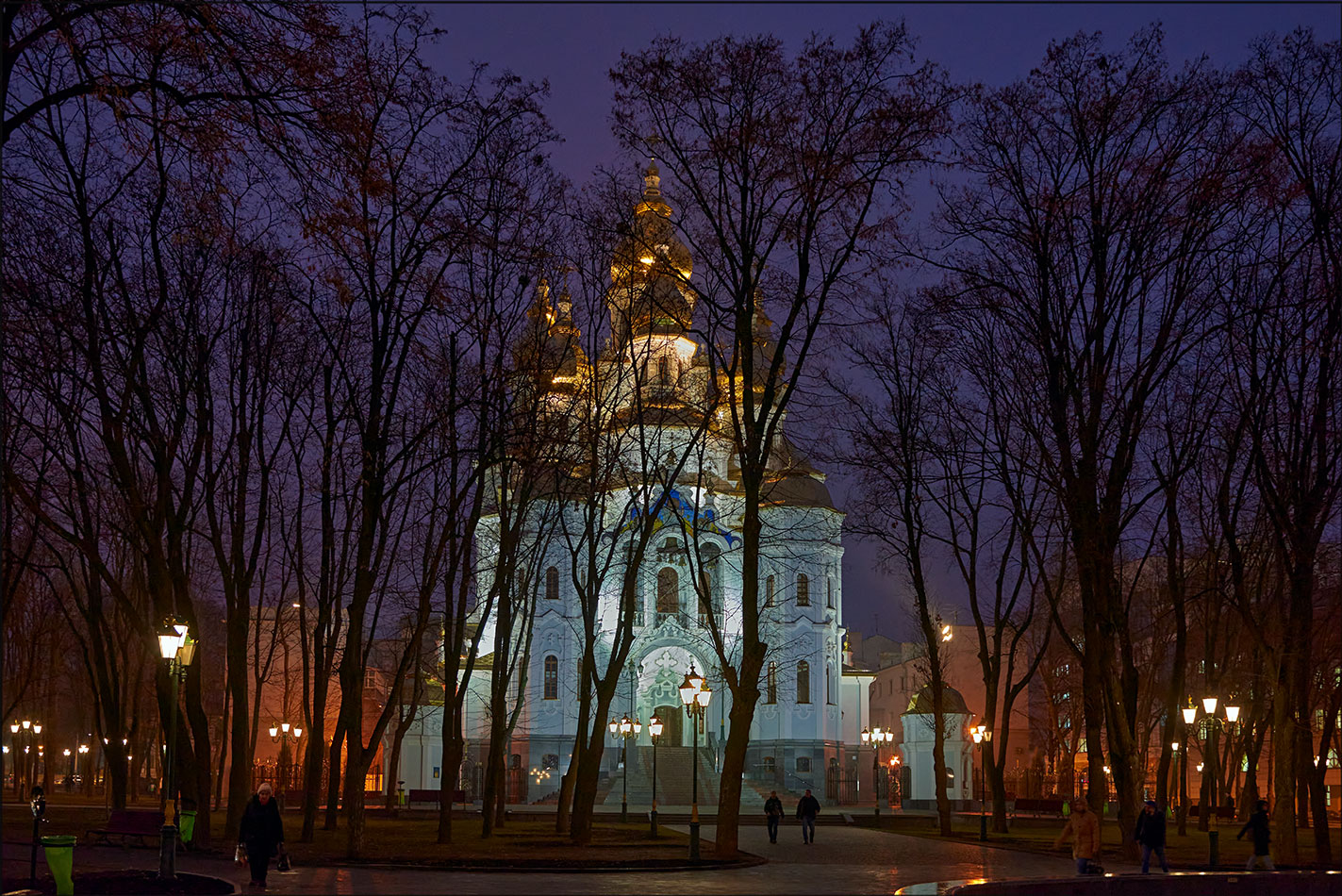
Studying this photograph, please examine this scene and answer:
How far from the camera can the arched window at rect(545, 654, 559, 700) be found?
69.2 meters

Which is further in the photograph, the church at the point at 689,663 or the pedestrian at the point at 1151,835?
the church at the point at 689,663

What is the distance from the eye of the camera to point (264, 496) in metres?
27.0

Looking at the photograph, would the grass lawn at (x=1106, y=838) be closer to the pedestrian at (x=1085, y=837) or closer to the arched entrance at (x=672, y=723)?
the pedestrian at (x=1085, y=837)

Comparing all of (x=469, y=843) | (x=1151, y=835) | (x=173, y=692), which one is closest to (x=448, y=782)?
(x=469, y=843)

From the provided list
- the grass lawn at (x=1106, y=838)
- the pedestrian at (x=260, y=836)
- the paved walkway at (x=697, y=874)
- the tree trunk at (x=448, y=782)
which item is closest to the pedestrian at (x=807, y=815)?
the paved walkway at (x=697, y=874)

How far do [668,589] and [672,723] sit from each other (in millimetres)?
6429

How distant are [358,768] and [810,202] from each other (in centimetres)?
1175

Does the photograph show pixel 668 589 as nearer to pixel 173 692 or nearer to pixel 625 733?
pixel 625 733

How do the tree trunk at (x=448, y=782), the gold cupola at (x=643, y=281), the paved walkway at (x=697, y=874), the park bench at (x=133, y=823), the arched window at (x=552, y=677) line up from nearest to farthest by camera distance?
1. the paved walkway at (x=697, y=874)
2. the park bench at (x=133, y=823)
3. the gold cupola at (x=643, y=281)
4. the tree trunk at (x=448, y=782)
5. the arched window at (x=552, y=677)

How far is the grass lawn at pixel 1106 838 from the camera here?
29922 mm

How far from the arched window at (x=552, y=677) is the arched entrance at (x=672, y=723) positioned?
523 centimetres

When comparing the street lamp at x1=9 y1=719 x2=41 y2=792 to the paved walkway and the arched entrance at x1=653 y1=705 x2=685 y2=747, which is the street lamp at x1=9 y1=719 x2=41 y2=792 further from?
the paved walkway

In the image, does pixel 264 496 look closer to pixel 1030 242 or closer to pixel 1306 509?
pixel 1030 242

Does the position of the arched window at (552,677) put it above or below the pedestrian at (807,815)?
above
